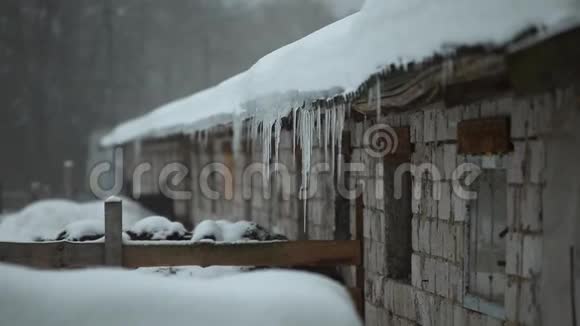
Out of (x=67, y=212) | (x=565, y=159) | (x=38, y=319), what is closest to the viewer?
(x=38, y=319)

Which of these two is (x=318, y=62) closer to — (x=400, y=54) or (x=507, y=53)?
(x=400, y=54)

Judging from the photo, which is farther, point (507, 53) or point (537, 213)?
point (537, 213)

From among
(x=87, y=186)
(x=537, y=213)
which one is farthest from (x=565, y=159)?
(x=87, y=186)

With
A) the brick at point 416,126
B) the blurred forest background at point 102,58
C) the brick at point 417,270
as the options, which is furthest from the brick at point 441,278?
the blurred forest background at point 102,58

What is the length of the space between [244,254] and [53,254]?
57.1 inches

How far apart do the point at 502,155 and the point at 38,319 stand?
121 inches

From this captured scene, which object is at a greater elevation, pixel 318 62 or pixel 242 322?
pixel 318 62

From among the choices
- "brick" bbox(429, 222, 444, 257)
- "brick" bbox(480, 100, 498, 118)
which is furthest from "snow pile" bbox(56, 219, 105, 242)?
"brick" bbox(480, 100, 498, 118)

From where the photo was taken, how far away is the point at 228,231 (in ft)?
22.4

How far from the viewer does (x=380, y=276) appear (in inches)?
257

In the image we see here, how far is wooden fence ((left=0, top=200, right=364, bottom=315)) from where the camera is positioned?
5.24 meters

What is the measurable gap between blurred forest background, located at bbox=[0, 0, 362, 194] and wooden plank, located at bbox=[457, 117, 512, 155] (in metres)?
28.6

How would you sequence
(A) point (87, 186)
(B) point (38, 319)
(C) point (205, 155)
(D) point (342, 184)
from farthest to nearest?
1. (A) point (87, 186)
2. (C) point (205, 155)
3. (D) point (342, 184)
4. (B) point (38, 319)

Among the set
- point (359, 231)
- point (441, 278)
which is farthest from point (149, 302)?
point (359, 231)
